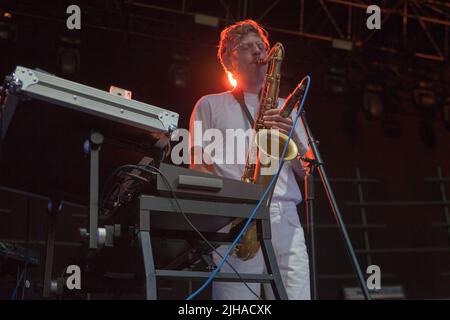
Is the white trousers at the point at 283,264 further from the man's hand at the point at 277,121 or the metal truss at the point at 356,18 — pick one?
the metal truss at the point at 356,18

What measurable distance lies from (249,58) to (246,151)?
682mm

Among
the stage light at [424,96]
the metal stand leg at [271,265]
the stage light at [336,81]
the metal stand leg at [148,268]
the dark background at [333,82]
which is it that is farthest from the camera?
the stage light at [424,96]

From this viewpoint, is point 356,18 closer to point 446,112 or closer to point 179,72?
point 446,112

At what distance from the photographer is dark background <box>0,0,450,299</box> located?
5801 mm

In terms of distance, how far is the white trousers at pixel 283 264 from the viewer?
2580 mm

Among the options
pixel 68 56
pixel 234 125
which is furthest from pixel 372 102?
pixel 234 125

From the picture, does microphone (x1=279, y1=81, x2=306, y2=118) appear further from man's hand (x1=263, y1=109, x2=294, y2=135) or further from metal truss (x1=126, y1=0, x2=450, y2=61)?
metal truss (x1=126, y1=0, x2=450, y2=61)

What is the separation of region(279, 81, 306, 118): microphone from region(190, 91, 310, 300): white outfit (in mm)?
498

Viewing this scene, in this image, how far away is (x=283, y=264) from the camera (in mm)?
2635

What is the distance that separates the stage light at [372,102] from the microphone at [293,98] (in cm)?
481

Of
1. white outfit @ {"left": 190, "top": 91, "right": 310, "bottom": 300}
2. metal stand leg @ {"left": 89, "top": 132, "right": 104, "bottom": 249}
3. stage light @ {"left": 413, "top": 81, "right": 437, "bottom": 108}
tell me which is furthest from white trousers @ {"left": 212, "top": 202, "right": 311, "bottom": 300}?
stage light @ {"left": 413, "top": 81, "right": 437, "bottom": 108}

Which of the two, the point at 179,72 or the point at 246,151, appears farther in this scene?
the point at 179,72

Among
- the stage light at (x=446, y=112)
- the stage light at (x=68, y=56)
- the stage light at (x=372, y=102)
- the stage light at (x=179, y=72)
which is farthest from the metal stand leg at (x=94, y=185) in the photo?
the stage light at (x=446, y=112)

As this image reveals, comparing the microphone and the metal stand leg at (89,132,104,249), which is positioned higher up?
the microphone
